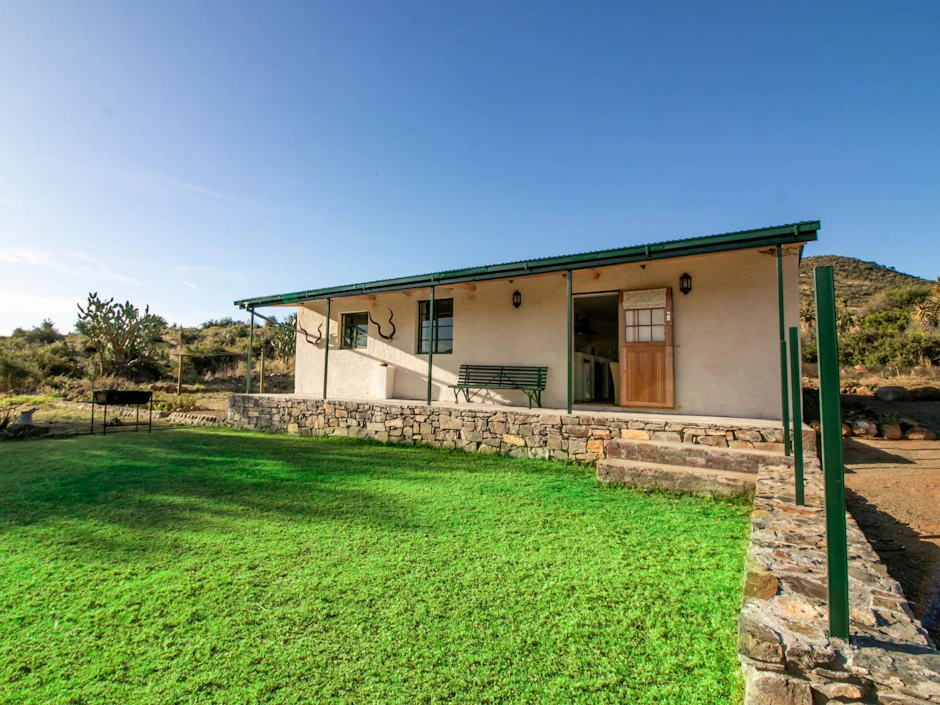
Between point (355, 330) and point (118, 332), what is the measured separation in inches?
458

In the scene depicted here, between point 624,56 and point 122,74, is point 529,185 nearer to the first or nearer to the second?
point 624,56

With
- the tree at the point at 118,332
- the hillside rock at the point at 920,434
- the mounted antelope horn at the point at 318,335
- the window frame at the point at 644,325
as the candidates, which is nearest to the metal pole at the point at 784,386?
the window frame at the point at 644,325

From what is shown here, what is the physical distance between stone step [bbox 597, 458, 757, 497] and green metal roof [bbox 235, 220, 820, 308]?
299cm

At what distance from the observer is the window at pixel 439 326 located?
9.07 m

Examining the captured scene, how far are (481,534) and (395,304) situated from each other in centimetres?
731

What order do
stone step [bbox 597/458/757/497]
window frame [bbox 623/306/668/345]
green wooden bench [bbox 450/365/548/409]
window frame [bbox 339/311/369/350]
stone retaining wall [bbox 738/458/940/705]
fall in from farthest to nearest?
1. window frame [bbox 339/311/369/350]
2. green wooden bench [bbox 450/365/548/409]
3. window frame [bbox 623/306/668/345]
4. stone step [bbox 597/458/757/497]
5. stone retaining wall [bbox 738/458/940/705]

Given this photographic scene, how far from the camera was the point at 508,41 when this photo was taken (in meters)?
8.98

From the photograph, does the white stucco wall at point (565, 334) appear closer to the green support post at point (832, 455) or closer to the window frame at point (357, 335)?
the window frame at point (357, 335)

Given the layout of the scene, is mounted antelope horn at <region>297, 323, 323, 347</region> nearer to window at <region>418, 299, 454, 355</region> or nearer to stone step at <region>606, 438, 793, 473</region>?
window at <region>418, 299, 454, 355</region>

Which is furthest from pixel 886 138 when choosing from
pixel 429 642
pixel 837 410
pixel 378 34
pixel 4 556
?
pixel 4 556

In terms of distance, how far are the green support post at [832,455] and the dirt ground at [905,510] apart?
1380 millimetres

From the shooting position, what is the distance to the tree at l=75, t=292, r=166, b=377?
15492 mm

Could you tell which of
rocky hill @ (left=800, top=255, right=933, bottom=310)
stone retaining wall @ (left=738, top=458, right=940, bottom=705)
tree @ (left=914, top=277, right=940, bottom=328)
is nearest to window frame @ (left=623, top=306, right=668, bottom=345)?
stone retaining wall @ (left=738, top=458, right=940, bottom=705)

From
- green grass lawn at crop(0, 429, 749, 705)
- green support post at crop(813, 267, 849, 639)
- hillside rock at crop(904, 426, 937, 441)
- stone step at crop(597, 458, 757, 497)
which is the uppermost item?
green support post at crop(813, 267, 849, 639)
